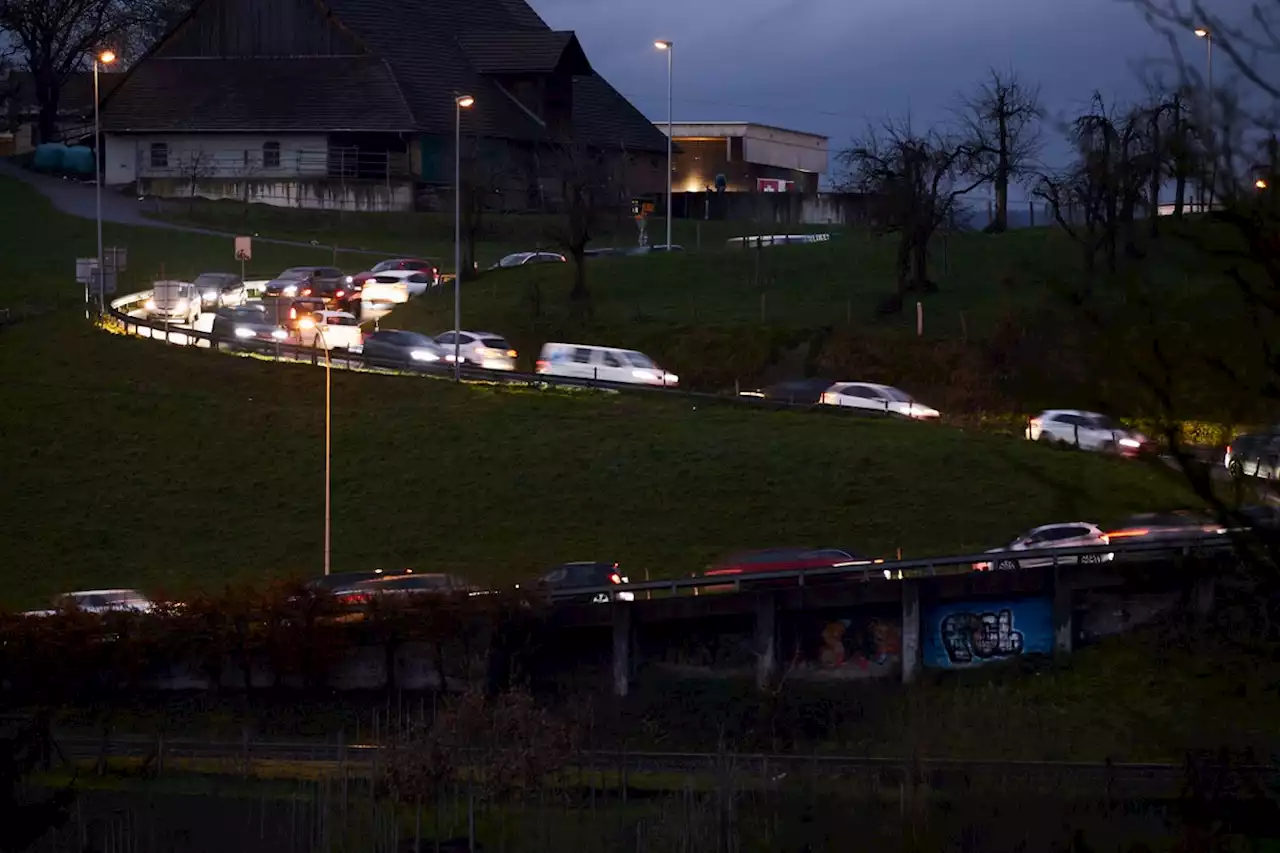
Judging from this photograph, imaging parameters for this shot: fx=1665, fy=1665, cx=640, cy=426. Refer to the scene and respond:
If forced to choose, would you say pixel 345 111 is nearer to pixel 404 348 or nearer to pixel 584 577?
pixel 404 348

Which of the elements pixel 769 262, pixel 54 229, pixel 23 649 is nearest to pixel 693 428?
pixel 23 649

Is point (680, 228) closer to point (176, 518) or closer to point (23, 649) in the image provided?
point (176, 518)

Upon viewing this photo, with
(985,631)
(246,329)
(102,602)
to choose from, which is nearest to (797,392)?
(985,631)

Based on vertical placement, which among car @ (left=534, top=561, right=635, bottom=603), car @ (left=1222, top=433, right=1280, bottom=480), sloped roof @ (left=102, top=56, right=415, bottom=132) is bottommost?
car @ (left=534, top=561, right=635, bottom=603)

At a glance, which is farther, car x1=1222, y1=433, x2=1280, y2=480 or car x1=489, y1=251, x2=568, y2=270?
car x1=489, y1=251, x2=568, y2=270

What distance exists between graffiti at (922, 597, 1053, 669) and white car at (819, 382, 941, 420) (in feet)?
42.7

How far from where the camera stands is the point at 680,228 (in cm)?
7588

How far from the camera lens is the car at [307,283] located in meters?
55.0

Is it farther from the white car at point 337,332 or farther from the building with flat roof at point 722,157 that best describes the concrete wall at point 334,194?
the white car at point 337,332

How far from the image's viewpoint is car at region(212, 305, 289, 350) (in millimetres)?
46750

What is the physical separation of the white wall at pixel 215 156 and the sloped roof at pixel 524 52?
10.1 meters

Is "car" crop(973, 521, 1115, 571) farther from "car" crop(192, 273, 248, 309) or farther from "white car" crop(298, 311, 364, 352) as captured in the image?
"car" crop(192, 273, 248, 309)

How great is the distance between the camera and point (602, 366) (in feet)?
149

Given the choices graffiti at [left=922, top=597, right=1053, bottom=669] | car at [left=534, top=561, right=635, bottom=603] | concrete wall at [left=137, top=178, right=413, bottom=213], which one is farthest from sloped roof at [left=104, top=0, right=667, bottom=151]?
graffiti at [left=922, top=597, right=1053, bottom=669]
